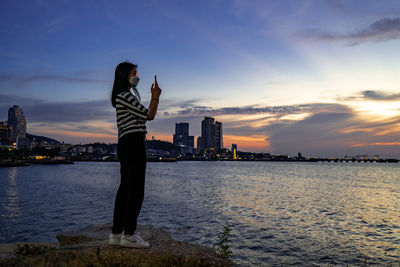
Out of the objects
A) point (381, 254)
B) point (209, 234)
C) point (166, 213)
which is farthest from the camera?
point (166, 213)

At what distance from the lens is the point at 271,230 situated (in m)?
17.1

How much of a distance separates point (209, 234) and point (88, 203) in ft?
56.3

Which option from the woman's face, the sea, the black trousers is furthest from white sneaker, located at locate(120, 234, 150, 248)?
the sea

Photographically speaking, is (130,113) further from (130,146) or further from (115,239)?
(115,239)

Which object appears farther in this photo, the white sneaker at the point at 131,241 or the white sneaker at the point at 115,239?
the white sneaker at the point at 115,239

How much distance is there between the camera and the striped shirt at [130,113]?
17.8 ft

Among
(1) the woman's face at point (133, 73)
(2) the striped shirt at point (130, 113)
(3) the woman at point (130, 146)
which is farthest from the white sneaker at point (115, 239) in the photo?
(1) the woman's face at point (133, 73)

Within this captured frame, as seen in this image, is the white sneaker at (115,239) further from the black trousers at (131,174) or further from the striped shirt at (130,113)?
the striped shirt at (130,113)

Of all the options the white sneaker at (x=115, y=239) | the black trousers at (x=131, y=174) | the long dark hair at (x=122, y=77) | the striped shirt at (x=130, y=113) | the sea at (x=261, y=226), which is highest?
the long dark hair at (x=122, y=77)

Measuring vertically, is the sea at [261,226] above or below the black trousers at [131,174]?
below

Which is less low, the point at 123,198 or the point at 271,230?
the point at 123,198

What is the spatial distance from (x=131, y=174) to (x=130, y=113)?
3.98 feet

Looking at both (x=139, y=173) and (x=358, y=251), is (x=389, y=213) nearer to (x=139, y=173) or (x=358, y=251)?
(x=358, y=251)

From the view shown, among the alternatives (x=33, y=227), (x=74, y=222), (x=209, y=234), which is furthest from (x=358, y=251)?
(x=33, y=227)
